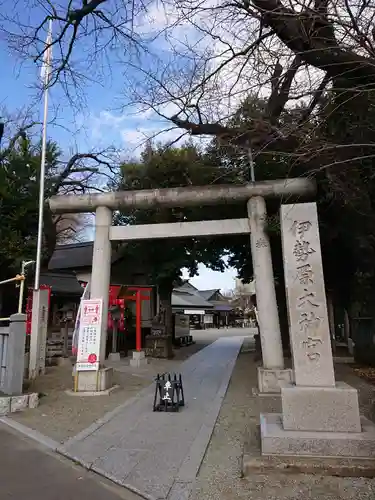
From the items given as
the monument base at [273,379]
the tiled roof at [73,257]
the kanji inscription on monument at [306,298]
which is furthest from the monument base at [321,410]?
the tiled roof at [73,257]

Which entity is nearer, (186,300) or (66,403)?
(66,403)

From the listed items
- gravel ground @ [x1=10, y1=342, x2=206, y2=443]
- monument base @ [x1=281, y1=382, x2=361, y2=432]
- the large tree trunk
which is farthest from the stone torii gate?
the large tree trunk

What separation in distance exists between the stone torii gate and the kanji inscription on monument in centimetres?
312

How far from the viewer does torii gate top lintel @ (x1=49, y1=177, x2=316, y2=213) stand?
971cm

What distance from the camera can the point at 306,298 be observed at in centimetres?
598

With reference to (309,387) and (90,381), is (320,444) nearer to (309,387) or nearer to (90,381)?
(309,387)

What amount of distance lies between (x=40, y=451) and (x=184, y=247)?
1422 centimetres

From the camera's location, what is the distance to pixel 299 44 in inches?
232

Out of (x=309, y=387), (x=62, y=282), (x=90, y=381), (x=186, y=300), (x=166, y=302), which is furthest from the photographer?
(x=186, y=300)

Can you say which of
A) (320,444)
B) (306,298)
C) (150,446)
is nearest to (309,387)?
(320,444)

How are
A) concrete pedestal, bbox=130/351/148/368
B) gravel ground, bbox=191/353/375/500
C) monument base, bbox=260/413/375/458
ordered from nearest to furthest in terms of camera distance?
gravel ground, bbox=191/353/375/500, monument base, bbox=260/413/375/458, concrete pedestal, bbox=130/351/148/368

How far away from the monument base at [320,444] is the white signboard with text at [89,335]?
6.04m

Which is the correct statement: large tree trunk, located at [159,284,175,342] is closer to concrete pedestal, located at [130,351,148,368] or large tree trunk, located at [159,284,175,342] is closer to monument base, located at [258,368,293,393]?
concrete pedestal, located at [130,351,148,368]

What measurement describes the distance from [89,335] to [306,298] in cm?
610
